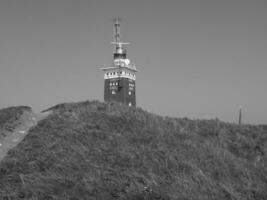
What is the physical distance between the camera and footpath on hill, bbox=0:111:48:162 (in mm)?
13194

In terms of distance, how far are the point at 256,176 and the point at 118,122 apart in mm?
6893

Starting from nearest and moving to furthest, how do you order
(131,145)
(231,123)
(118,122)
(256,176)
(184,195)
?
1. (184,195)
2. (256,176)
3. (131,145)
4. (118,122)
5. (231,123)

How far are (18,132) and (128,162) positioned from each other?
7.59 metres

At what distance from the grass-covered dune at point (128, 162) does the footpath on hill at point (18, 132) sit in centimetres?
67

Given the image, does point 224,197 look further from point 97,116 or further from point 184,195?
point 97,116

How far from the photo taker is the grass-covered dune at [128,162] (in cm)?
831

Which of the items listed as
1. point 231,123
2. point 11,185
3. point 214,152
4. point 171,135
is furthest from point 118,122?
point 231,123

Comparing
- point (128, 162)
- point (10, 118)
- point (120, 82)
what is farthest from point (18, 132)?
point (120, 82)

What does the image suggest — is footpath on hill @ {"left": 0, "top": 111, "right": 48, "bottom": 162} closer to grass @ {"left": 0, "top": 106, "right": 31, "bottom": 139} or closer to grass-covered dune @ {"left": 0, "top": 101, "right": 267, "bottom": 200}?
grass @ {"left": 0, "top": 106, "right": 31, "bottom": 139}

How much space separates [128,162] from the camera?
33.1 ft

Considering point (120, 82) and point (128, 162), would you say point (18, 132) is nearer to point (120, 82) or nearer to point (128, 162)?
point (128, 162)

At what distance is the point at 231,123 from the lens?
19406mm

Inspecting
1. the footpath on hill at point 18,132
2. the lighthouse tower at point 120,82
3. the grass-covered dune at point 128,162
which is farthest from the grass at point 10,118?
the lighthouse tower at point 120,82

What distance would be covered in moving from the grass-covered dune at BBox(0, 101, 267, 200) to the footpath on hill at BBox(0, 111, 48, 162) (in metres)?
0.67
